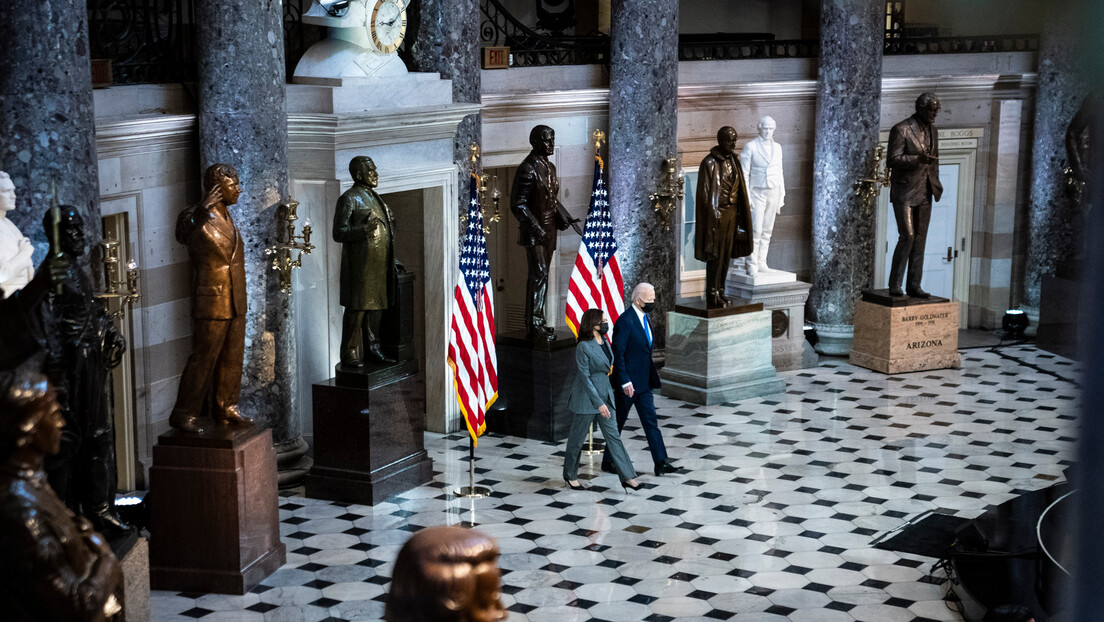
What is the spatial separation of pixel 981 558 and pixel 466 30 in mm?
7211

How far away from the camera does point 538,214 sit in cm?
1213

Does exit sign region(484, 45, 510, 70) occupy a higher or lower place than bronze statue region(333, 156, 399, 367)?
higher

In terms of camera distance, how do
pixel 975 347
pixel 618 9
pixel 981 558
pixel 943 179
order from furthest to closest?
pixel 943 179 → pixel 975 347 → pixel 618 9 → pixel 981 558

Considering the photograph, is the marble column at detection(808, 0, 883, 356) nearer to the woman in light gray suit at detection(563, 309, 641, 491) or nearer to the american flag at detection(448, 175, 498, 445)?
the woman in light gray suit at detection(563, 309, 641, 491)

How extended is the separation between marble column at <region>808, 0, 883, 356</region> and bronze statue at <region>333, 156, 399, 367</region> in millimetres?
7591

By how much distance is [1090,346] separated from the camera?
60 cm

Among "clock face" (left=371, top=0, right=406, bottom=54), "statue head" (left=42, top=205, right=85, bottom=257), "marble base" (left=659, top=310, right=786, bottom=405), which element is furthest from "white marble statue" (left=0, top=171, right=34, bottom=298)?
"marble base" (left=659, top=310, right=786, bottom=405)

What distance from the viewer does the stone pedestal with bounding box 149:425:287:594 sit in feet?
26.9

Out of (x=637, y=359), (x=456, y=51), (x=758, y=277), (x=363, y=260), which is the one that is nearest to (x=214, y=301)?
(x=363, y=260)

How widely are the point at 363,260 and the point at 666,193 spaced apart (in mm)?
5354

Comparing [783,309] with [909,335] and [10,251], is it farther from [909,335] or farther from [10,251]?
[10,251]

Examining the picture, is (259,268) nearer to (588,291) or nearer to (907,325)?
(588,291)

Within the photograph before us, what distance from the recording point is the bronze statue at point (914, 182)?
47.8 ft

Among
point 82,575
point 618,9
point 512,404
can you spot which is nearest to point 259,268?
point 512,404
